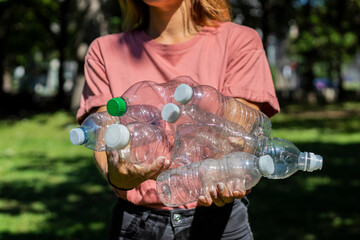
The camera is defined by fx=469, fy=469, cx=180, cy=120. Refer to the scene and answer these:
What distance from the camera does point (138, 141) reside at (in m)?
1.69

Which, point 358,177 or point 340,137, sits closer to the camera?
point 358,177

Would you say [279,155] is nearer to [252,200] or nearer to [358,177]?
[252,200]

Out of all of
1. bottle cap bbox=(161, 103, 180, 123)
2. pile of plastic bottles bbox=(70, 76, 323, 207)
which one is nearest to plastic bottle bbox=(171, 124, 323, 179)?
pile of plastic bottles bbox=(70, 76, 323, 207)

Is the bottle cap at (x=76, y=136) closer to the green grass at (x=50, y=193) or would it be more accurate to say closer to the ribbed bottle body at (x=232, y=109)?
the ribbed bottle body at (x=232, y=109)

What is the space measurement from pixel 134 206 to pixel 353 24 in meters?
28.2

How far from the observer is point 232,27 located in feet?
6.86

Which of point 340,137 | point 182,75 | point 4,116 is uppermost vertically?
point 182,75

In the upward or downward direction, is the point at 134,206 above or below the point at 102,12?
above

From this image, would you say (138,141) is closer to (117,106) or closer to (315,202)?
(117,106)

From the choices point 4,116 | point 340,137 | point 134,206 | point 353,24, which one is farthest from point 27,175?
point 353,24

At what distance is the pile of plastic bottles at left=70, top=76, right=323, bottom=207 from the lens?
1.65 m

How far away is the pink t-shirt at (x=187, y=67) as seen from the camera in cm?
198

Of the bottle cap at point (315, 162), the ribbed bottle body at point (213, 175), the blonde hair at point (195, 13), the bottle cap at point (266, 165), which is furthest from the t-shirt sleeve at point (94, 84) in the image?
the bottle cap at point (315, 162)

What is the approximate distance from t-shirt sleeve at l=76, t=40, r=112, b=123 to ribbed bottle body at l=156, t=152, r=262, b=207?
486mm
